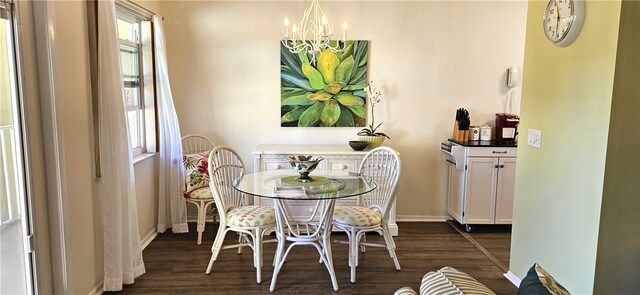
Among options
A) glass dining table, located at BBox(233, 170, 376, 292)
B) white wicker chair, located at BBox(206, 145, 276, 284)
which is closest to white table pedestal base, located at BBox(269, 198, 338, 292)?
glass dining table, located at BBox(233, 170, 376, 292)

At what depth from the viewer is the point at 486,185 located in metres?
4.12

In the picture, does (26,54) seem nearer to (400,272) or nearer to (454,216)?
(400,272)

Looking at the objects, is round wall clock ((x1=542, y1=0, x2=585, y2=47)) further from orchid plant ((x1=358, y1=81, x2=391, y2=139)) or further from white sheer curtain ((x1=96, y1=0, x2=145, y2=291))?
white sheer curtain ((x1=96, y1=0, x2=145, y2=291))

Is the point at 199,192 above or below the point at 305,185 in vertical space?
below

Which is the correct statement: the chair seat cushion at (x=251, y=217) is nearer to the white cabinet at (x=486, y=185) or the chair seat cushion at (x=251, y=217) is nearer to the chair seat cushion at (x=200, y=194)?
the chair seat cushion at (x=200, y=194)

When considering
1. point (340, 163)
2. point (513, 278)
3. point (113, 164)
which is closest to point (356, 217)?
point (340, 163)

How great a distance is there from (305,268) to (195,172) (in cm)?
137

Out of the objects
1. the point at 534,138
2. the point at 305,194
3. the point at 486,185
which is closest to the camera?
the point at 305,194

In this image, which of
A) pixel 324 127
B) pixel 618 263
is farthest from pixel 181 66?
pixel 618 263

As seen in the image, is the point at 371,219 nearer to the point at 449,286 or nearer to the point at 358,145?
the point at 358,145

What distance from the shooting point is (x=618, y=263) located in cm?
A: 230

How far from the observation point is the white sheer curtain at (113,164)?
267cm

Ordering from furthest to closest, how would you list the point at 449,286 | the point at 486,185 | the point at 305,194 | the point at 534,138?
the point at 486,185
the point at 534,138
the point at 305,194
the point at 449,286

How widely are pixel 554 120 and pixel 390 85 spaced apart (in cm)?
194
